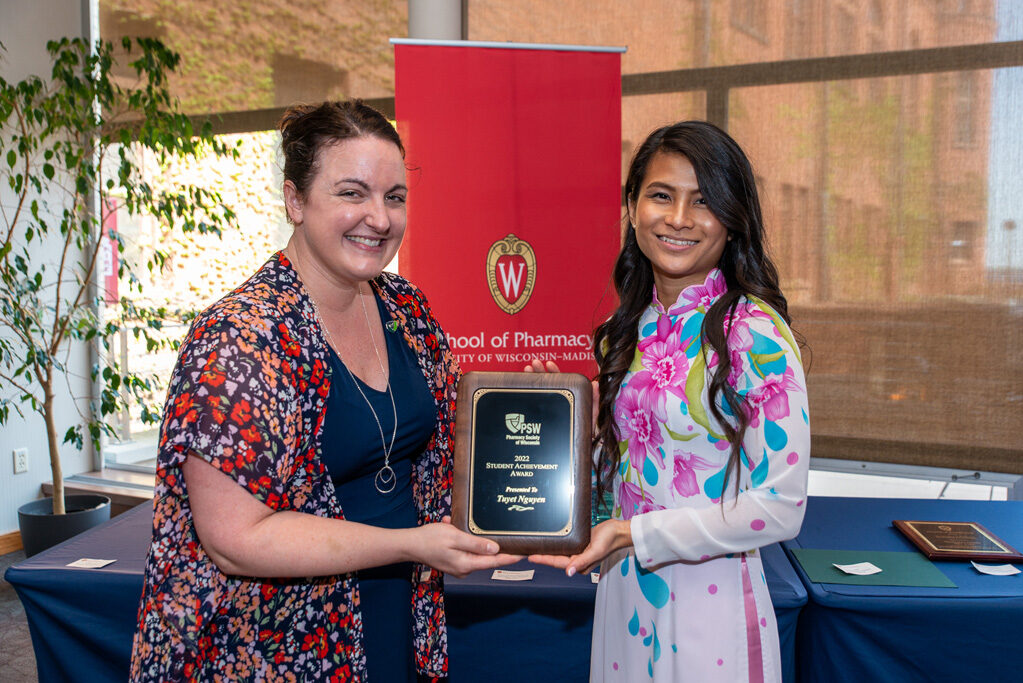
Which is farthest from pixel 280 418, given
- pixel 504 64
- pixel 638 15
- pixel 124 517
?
pixel 638 15

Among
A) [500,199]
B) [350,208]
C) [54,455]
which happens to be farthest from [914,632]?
[54,455]

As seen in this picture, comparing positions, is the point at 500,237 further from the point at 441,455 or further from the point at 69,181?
the point at 69,181

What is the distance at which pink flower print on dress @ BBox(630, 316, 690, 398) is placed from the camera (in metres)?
1.42

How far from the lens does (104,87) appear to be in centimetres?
402

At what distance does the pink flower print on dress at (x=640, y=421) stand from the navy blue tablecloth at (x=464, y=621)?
687mm

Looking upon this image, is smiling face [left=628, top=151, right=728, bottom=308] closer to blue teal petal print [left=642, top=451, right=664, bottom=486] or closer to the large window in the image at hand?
blue teal petal print [left=642, top=451, right=664, bottom=486]

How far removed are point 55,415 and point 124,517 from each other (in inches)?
109

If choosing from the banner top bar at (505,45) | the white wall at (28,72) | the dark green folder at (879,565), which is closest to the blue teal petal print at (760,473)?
the dark green folder at (879,565)

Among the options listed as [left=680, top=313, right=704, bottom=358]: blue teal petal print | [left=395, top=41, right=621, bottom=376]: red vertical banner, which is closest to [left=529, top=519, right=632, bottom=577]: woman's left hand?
[left=680, top=313, right=704, bottom=358]: blue teal petal print

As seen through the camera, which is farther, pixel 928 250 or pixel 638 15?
pixel 638 15

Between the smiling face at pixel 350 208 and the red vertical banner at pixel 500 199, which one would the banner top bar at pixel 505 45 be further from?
the smiling face at pixel 350 208

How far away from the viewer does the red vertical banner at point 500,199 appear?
123 inches

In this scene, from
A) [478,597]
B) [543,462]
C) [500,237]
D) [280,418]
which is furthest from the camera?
Result: [500,237]

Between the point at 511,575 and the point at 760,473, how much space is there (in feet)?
3.27
